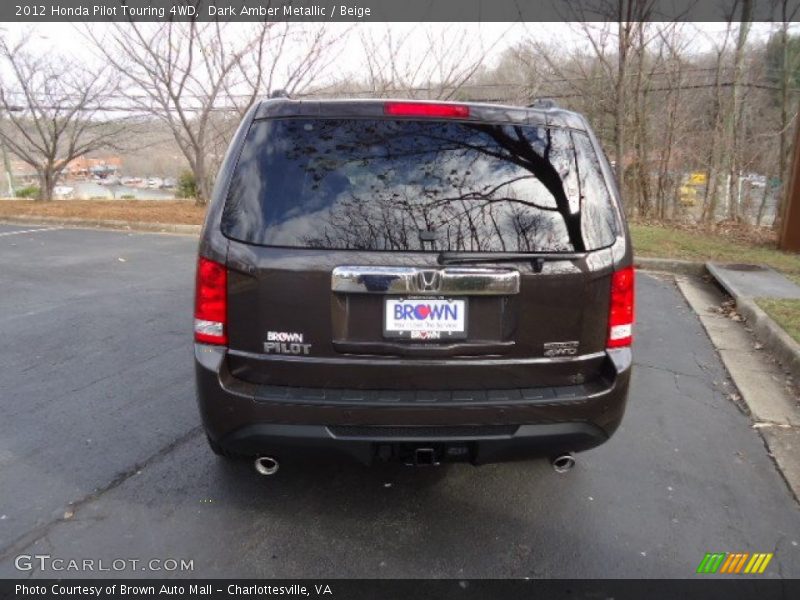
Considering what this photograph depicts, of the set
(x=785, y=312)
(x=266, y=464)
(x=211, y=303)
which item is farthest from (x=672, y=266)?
(x=211, y=303)

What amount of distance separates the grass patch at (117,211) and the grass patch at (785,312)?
36.6 feet

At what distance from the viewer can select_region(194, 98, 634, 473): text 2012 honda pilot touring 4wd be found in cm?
221

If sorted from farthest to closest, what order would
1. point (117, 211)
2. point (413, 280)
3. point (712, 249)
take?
point (117, 211)
point (712, 249)
point (413, 280)

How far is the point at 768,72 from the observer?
1443 cm

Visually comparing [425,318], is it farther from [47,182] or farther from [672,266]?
[47,182]

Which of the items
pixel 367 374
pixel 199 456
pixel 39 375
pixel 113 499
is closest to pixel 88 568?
pixel 113 499

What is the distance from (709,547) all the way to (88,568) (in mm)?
2704

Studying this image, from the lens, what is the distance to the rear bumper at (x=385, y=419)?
2260 millimetres

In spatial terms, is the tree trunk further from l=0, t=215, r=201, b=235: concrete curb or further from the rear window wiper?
the rear window wiper

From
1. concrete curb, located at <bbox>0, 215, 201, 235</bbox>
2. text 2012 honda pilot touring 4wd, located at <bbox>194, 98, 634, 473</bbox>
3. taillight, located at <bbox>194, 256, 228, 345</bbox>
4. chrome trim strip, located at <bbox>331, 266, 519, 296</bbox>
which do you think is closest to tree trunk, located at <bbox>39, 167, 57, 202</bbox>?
concrete curb, located at <bbox>0, 215, 201, 235</bbox>

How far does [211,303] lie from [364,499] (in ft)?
4.18

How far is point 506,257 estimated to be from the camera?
2.23 metres

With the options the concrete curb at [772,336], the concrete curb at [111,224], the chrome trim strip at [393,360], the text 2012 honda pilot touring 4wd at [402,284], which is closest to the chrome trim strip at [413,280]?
the text 2012 honda pilot touring 4wd at [402,284]
